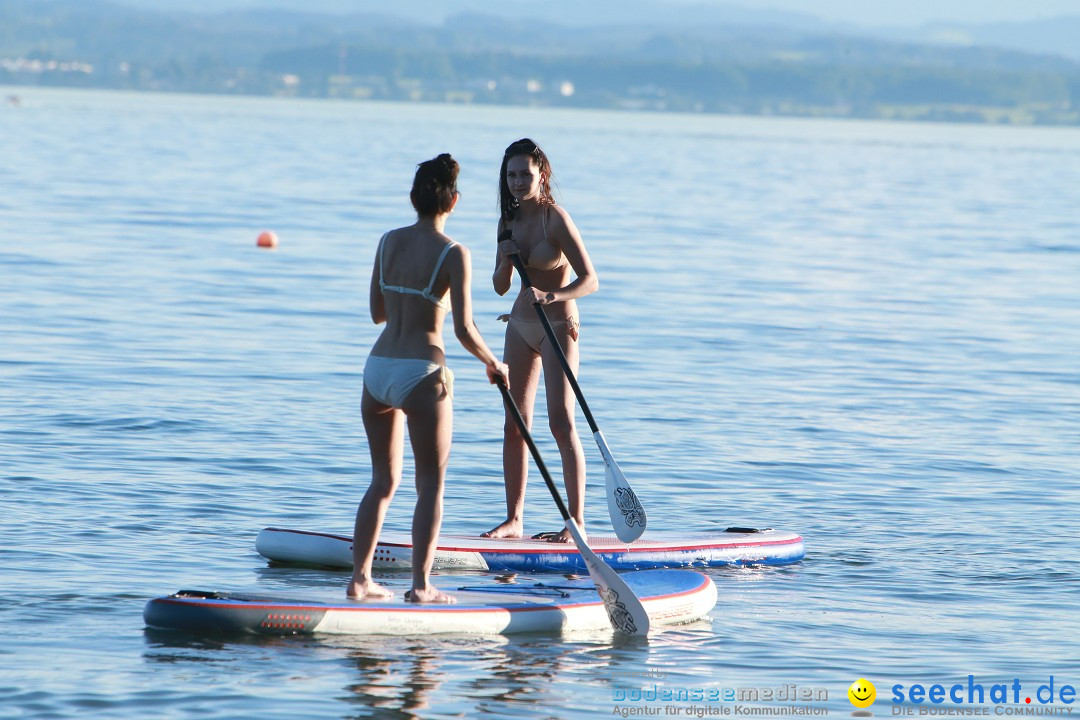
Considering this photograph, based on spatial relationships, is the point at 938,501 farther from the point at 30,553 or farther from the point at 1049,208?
the point at 1049,208

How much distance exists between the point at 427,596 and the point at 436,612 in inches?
4.9

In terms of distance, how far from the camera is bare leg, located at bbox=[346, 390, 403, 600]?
7.46 meters

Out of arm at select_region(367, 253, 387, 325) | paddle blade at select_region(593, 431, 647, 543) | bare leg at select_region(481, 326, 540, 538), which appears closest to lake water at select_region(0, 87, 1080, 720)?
paddle blade at select_region(593, 431, 647, 543)

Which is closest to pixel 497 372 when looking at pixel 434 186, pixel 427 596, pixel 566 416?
pixel 434 186

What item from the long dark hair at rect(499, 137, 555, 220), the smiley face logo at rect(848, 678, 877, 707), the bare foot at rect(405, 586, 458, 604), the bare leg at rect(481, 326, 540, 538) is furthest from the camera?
the bare leg at rect(481, 326, 540, 538)

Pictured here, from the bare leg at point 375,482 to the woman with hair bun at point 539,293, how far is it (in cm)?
147

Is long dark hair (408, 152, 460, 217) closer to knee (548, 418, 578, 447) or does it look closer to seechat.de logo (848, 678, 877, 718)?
knee (548, 418, 578, 447)

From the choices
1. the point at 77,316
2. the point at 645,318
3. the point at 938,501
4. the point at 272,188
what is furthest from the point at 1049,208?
the point at 938,501

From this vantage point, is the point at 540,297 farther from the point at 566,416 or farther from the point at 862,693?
the point at 862,693

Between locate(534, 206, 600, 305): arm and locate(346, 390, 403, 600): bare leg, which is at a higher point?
locate(534, 206, 600, 305): arm

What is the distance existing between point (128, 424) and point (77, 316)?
665cm

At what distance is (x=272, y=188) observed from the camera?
152 feet

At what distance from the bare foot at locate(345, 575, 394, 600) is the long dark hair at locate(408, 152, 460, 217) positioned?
1.81 metres

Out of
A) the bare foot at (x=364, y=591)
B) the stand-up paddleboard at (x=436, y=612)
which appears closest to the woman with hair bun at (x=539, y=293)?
the stand-up paddleboard at (x=436, y=612)
